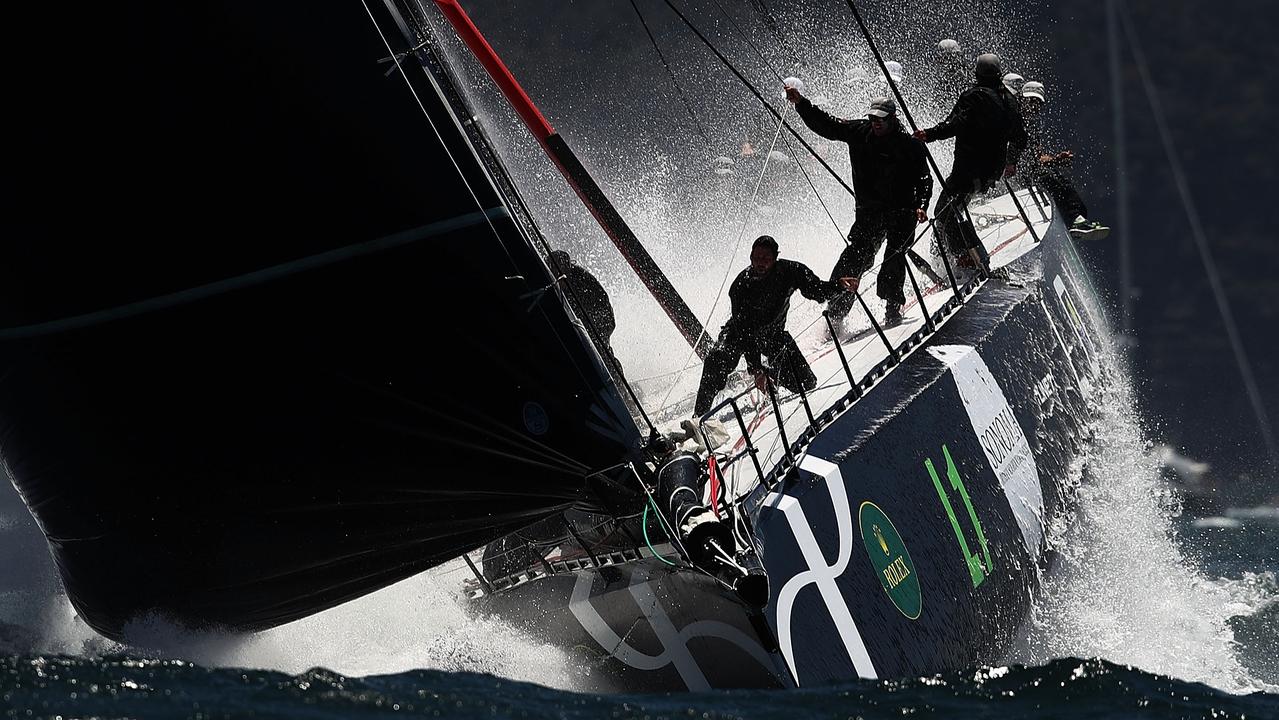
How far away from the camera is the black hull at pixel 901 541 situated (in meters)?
3.63

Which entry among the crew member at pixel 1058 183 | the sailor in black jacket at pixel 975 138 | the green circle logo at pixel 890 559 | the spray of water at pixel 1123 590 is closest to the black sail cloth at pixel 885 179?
the sailor in black jacket at pixel 975 138

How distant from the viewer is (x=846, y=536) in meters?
3.75

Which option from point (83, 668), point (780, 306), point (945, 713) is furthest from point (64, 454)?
point (945, 713)

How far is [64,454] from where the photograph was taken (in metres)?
4.02

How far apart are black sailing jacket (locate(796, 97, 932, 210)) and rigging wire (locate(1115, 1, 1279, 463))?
11020 mm

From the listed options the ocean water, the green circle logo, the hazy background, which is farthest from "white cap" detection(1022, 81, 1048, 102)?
the hazy background

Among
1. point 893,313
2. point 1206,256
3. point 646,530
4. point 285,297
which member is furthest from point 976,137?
point 1206,256

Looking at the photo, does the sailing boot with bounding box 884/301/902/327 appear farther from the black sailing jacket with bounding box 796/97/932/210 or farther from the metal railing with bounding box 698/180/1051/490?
the black sailing jacket with bounding box 796/97/932/210

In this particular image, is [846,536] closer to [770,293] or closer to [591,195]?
[770,293]

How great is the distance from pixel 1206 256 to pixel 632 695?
12764 millimetres

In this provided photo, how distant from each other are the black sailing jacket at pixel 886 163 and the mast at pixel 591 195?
0.78m

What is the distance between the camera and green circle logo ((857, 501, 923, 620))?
383cm

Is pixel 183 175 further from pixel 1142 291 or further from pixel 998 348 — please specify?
pixel 1142 291

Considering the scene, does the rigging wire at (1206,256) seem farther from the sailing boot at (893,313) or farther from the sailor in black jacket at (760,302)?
the sailor in black jacket at (760,302)
